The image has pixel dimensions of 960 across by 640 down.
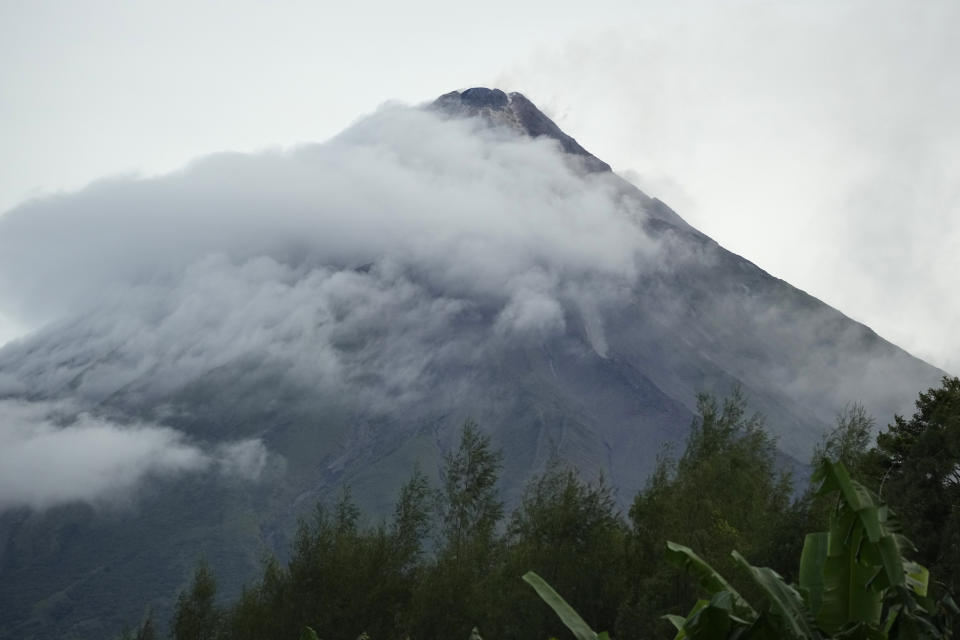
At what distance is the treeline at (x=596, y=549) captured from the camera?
3116 cm

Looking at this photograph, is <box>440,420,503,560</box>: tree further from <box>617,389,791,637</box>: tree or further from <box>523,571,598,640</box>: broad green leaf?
<box>523,571,598,640</box>: broad green leaf

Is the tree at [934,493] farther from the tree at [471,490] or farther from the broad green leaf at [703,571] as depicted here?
the tree at [471,490]

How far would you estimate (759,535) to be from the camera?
3303 centimetres

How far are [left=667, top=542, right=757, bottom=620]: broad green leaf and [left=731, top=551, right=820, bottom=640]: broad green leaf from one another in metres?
0.25

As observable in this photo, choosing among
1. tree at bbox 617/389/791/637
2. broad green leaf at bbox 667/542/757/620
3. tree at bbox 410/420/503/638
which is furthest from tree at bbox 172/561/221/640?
broad green leaf at bbox 667/542/757/620

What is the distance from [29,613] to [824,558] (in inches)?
8550

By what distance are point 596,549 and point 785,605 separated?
3140cm

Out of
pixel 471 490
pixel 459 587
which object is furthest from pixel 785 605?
pixel 471 490

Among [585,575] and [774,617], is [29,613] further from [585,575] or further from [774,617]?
[774,617]

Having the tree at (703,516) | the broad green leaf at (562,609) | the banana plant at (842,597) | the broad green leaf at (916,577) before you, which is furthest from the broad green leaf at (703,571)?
the tree at (703,516)

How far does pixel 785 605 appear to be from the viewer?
893 cm

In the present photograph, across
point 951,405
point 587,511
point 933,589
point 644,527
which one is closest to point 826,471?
point 933,589

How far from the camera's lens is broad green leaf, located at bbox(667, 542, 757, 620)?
9.29 meters

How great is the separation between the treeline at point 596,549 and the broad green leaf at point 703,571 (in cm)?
2051
